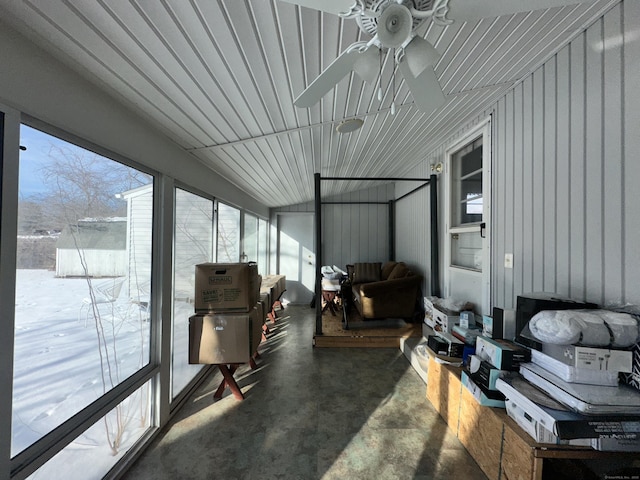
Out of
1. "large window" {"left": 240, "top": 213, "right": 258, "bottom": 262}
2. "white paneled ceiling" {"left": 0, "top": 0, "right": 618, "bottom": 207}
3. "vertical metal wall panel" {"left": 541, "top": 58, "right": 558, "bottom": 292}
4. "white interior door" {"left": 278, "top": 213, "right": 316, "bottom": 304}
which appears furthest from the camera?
"white interior door" {"left": 278, "top": 213, "right": 316, "bottom": 304}

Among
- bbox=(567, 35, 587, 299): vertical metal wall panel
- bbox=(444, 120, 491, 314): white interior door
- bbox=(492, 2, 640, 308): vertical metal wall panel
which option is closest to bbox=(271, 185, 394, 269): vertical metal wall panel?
bbox=(444, 120, 491, 314): white interior door

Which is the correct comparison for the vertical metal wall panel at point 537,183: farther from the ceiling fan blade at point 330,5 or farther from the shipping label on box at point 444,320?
the ceiling fan blade at point 330,5

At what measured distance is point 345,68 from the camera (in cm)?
112

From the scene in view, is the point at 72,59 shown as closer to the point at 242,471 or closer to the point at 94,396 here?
the point at 94,396

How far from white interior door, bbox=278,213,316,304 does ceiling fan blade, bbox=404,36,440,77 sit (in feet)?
16.2

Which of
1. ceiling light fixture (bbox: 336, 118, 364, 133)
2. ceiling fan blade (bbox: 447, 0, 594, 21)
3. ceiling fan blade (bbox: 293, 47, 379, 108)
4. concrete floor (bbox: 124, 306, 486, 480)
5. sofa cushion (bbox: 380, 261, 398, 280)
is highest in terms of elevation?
ceiling light fixture (bbox: 336, 118, 364, 133)

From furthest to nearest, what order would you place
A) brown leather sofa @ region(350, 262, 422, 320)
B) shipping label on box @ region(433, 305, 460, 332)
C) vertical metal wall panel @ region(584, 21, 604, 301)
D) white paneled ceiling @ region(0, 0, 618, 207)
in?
brown leather sofa @ region(350, 262, 422, 320) < shipping label on box @ region(433, 305, 460, 332) < vertical metal wall panel @ region(584, 21, 604, 301) < white paneled ceiling @ region(0, 0, 618, 207)

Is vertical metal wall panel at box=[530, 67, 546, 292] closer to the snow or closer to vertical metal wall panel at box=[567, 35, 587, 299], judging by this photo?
vertical metal wall panel at box=[567, 35, 587, 299]

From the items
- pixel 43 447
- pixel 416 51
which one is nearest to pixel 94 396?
pixel 43 447

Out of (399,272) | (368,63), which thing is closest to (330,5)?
(368,63)

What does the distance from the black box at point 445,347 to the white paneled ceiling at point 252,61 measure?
86.6 inches

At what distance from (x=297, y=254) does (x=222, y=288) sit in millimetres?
3798

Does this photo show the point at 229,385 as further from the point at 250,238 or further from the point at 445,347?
the point at 250,238

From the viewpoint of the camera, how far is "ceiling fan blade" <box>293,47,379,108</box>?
3.52 feet
